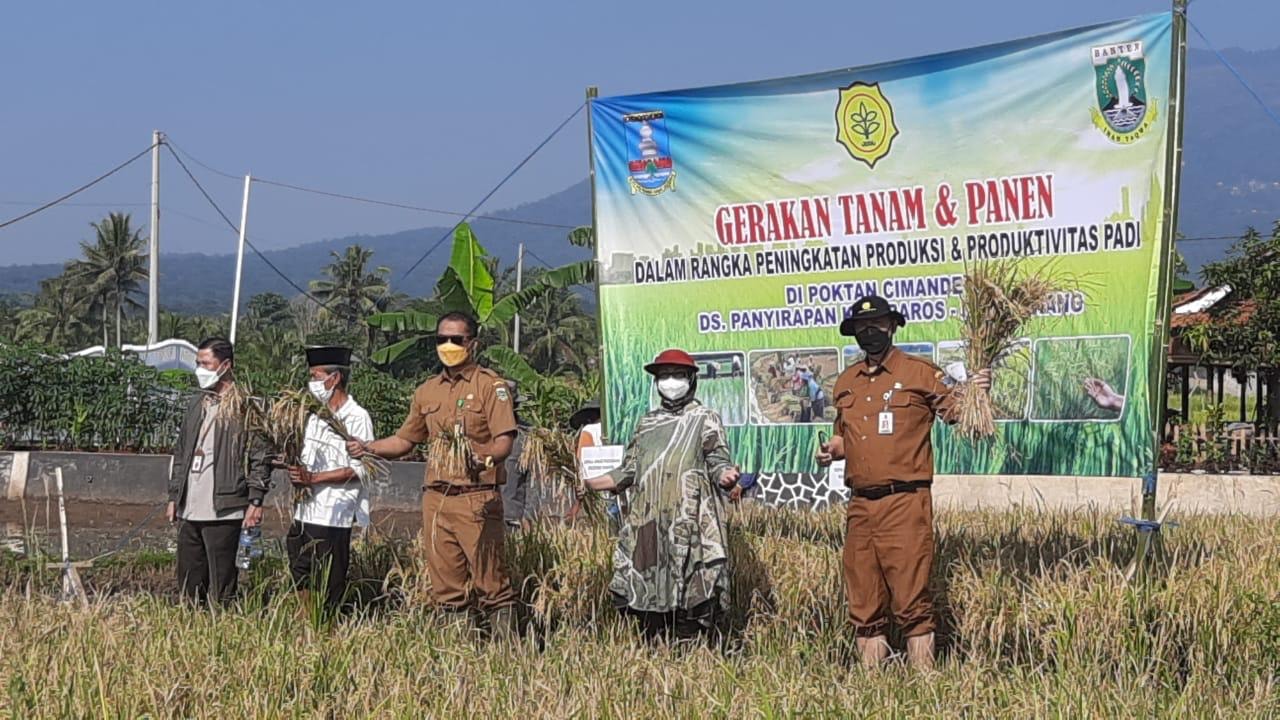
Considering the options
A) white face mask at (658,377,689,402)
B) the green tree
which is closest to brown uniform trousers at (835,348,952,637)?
white face mask at (658,377,689,402)

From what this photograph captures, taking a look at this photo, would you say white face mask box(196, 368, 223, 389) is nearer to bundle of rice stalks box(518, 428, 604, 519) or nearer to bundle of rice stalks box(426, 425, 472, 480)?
bundle of rice stalks box(426, 425, 472, 480)

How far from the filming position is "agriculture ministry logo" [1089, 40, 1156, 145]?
25.5 ft

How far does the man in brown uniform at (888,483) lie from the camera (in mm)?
6691

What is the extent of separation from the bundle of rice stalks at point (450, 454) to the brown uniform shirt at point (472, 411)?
0.13 feet

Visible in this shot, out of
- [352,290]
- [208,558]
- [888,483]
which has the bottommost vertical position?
[208,558]

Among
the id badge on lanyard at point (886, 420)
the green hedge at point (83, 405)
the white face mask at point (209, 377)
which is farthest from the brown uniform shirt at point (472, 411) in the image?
the green hedge at point (83, 405)

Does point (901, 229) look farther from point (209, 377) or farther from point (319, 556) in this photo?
point (209, 377)

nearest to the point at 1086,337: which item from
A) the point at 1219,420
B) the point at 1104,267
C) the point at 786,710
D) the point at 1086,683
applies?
the point at 1104,267

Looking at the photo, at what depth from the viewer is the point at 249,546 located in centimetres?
815

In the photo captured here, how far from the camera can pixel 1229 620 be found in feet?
22.0

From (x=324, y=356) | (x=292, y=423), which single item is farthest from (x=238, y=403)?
(x=324, y=356)

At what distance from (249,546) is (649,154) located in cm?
356

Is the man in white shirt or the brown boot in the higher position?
the man in white shirt

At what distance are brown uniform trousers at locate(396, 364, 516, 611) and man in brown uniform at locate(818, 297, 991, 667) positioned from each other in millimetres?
1741
